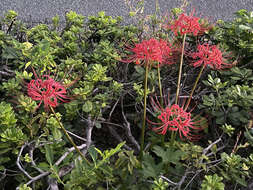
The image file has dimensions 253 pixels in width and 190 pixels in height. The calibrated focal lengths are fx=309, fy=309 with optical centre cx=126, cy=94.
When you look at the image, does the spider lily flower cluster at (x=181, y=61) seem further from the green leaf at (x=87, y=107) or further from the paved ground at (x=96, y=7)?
the paved ground at (x=96, y=7)

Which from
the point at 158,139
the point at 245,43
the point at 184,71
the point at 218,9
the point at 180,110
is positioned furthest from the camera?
the point at 218,9

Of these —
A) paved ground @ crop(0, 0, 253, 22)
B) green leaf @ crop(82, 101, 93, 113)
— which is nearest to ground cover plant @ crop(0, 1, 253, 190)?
green leaf @ crop(82, 101, 93, 113)

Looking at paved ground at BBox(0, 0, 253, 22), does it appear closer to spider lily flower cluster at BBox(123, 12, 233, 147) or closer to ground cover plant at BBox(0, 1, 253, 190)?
ground cover plant at BBox(0, 1, 253, 190)

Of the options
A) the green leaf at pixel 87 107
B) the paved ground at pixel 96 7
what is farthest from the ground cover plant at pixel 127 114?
the paved ground at pixel 96 7

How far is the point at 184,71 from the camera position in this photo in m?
2.29

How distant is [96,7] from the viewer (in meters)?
5.46

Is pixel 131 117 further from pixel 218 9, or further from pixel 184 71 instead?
pixel 218 9

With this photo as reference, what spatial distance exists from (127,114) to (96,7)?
3.81 metres

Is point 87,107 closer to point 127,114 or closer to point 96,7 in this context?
point 127,114

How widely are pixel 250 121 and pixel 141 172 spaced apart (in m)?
0.73

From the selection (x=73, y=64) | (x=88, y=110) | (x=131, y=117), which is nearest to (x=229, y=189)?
(x=131, y=117)

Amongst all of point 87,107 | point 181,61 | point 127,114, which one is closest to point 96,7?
point 127,114

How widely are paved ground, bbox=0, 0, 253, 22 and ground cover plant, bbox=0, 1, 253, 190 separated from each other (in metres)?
2.74

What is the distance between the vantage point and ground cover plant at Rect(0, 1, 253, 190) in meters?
1.48
